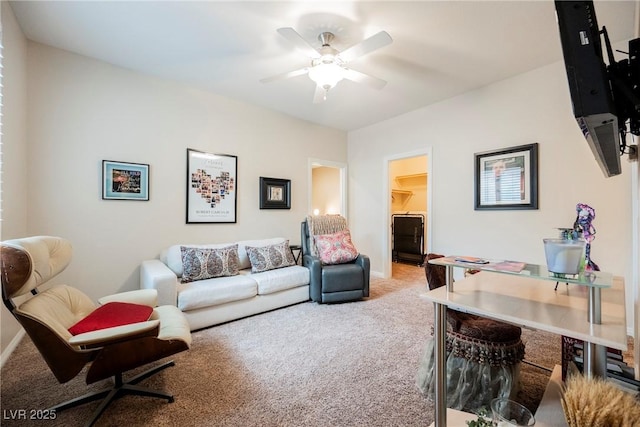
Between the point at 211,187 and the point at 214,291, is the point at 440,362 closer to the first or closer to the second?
the point at 214,291

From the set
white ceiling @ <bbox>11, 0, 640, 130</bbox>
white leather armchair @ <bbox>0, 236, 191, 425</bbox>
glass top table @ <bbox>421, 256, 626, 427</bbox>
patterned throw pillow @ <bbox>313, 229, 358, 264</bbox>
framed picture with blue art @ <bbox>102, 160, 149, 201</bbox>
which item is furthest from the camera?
patterned throw pillow @ <bbox>313, 229, 358, 264</bbox>

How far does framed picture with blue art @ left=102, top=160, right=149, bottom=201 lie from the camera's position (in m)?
2.85

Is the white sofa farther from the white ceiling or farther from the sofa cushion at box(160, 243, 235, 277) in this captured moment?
the white ceiling

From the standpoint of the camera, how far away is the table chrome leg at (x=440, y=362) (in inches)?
44.3

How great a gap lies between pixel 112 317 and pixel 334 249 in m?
2.51

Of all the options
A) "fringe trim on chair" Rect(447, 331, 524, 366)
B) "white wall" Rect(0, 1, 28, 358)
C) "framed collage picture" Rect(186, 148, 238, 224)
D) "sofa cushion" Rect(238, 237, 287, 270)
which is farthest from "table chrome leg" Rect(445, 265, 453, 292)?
"framed collage picture" Rect(186, 148, 238, 224)

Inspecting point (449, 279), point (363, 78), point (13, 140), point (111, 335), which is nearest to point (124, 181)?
point (13, 140)

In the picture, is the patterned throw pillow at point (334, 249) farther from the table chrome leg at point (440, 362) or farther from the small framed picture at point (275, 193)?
the table chrome leg at point (440, 362)

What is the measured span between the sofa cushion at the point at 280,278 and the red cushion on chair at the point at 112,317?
135 cm

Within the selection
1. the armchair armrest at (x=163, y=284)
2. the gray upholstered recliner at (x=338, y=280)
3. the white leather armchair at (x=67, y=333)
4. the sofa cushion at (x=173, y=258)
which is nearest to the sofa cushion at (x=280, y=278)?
the gray upholstered recliner at (x=338, y=280)

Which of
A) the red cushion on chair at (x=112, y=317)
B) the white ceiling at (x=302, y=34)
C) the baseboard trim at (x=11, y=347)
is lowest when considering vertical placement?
the baseboard trim at (x=11, y=347)

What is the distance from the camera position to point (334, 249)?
3635mm

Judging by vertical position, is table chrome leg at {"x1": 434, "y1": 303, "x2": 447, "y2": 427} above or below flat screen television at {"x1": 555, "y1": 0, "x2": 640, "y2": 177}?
below

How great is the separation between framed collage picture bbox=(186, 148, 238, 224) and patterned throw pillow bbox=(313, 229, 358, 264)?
1336 millimetres
